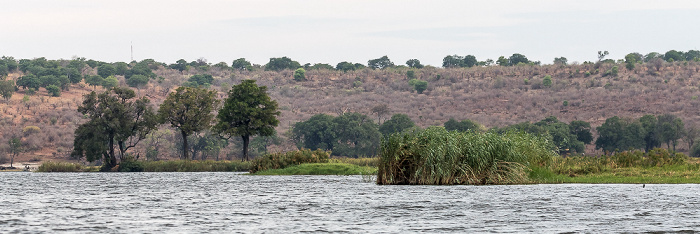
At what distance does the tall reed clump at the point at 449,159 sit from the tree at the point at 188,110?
6678cm

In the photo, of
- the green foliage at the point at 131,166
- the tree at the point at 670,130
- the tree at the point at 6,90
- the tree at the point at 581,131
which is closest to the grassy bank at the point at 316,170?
the green foliage at the point at 131,166

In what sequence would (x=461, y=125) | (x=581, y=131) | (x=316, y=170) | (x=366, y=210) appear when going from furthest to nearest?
(x=461, y=125) < (x=581, y=131) < (x=316, y=170) < (x=366, y=210)

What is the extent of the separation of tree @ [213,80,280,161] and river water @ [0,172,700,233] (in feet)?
195

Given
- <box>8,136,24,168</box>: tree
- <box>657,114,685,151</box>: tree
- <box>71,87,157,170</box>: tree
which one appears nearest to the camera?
<box>71,87,157,170</box>: tree

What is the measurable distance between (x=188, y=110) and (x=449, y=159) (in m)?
70.9

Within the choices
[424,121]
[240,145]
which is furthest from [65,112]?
[424,121]

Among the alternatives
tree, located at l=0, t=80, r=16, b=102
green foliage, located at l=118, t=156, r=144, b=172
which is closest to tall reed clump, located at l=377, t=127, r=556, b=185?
green foliage, located at l=118, t=156, r=144, b=172

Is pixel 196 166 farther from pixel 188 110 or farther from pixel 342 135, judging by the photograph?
pixel 342 135

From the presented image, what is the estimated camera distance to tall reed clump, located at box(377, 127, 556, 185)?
5266cm

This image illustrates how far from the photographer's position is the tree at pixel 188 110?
384ft

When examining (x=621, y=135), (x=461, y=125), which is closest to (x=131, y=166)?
(x=461, y=125)

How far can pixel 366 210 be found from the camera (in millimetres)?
38219

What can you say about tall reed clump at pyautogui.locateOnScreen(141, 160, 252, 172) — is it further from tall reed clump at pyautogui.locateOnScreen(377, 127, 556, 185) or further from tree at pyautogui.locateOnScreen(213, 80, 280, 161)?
tall reed clump at pyautogui.locateOnScreen(377, 127, 556, 185)

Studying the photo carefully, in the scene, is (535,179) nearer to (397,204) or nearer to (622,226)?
(397,204)
